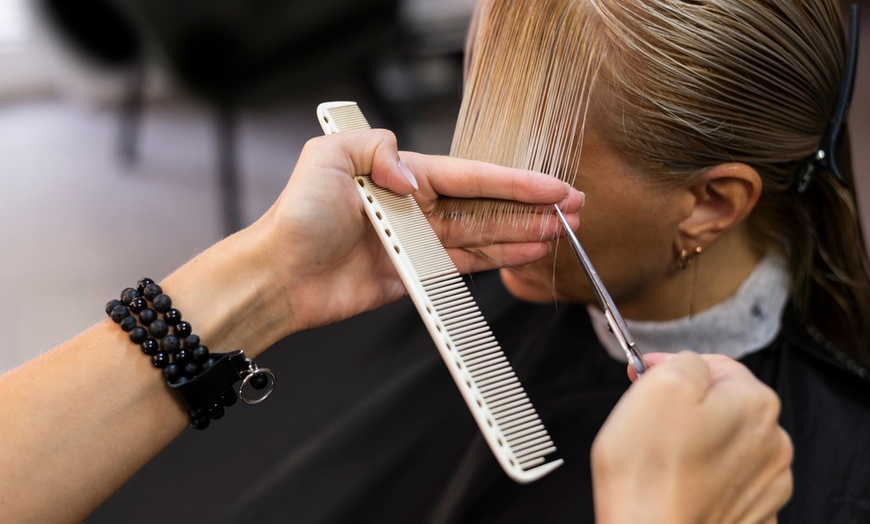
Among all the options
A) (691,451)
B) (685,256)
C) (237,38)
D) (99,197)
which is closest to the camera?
(691,451)

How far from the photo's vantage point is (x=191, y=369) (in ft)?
3.74

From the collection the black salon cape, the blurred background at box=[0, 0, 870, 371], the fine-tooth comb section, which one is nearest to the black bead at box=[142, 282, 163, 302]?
the fine-tooth comb section

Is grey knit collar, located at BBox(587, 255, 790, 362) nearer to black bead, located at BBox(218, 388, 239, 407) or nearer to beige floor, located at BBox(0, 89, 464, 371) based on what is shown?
black bead, located at BBox(218, 388, 239, 407)

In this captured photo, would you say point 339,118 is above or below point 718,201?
above

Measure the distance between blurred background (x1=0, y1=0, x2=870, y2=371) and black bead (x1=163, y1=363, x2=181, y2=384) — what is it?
1.70 metres

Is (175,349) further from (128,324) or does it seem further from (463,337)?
(463,337)

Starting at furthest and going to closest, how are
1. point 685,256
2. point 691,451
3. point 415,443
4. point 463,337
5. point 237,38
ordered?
point 237,38 → point 415,443 → point 685,256 → point 463,337 → point 691,451

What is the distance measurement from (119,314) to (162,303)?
0.07 meters

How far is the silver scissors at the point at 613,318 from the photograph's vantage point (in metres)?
0.95

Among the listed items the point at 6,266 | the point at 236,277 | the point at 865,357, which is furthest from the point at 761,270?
the point at 6,266

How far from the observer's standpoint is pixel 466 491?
148cm

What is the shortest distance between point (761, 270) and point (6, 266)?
279 cm

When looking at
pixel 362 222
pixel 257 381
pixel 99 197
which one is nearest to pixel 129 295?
pixel 257 381

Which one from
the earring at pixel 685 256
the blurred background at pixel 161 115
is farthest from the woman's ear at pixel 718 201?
the blurred background at pixel 161 115
